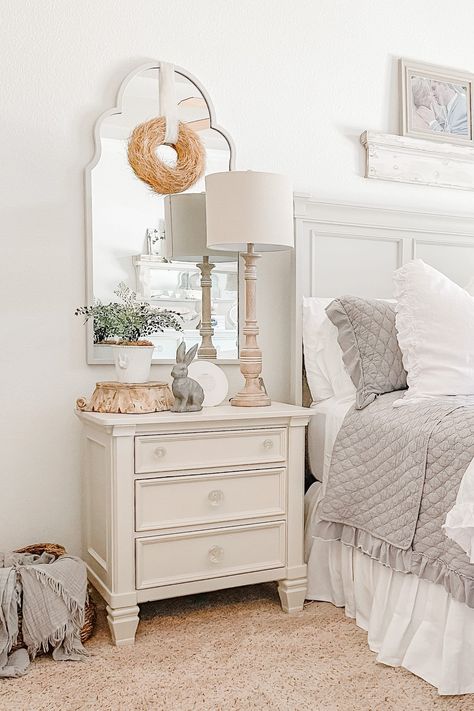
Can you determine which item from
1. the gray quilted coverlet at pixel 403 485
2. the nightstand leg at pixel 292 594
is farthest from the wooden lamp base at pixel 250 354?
the nightstand leg at pixel 292 594

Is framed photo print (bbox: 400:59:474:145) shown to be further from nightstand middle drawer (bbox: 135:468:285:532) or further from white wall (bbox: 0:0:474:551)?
nightstand middle drawer (bbox: 135:468:285:532)

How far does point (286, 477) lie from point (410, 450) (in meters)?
0.46

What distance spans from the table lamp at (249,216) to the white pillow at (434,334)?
1.45ft

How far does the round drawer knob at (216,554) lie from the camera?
2.04 m

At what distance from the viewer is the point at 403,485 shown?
1854mm

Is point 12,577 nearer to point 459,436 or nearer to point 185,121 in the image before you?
point 459,436

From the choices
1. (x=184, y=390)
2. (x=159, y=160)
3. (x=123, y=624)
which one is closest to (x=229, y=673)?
(x=123, y=624)

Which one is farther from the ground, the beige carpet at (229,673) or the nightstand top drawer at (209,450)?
the nightstand top drawer at (209,450)

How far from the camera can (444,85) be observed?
297 centimetres

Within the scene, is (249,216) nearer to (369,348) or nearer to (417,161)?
(369,348)

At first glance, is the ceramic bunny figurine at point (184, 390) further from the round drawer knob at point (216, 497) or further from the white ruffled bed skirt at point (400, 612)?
the white ruffled bed skirt at point (400, 612)

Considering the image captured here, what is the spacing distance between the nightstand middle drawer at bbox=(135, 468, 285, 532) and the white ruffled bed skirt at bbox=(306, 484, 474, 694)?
0.27 m

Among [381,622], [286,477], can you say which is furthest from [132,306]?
[381,622]

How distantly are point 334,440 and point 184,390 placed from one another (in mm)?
551
